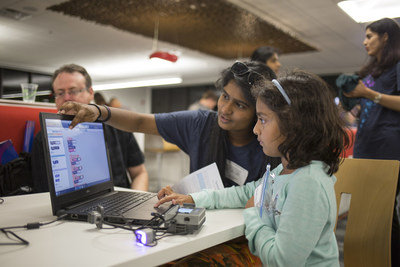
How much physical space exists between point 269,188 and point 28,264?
605 millimetres

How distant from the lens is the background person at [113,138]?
5.36ft

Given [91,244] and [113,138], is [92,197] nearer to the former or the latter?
[91,244]

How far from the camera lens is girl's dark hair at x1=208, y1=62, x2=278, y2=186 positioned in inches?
46.6

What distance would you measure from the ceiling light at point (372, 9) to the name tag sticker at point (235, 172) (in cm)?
248

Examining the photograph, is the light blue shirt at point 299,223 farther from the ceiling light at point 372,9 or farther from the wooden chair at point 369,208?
the ceiling light at point 372,9

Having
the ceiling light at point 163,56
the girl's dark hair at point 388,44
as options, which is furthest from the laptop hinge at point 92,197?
the ceiling light at point 163,56

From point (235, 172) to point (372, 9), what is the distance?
296cm

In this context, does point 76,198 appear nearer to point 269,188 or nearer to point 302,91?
point 269,188

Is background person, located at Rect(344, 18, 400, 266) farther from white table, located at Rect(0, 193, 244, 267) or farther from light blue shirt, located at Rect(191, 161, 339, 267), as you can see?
white table, located at Rect(0, 193, 244, 267)

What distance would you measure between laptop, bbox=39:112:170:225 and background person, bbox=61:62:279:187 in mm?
128

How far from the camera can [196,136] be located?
4.33ft

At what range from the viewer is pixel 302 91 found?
2.77ft

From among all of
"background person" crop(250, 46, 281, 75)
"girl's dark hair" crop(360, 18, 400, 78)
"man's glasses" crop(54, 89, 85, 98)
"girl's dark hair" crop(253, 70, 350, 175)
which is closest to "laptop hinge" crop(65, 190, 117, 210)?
"girl's dark hair" crop(253, 70, 350, 175)

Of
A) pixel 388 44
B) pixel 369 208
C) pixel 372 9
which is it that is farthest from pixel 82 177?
pixel 372 9
